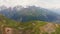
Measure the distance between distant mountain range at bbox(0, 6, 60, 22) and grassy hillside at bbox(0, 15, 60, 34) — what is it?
158 mm

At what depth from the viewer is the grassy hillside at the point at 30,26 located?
5051 mm

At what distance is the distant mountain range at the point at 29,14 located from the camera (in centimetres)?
519

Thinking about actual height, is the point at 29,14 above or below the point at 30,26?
above

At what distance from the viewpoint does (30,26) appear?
5.10m

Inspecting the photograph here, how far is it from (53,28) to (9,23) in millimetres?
1642

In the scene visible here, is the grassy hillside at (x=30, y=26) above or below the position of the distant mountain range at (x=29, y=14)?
below

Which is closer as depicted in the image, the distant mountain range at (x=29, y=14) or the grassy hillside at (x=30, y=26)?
the grassy hillside at (x=30, y=26)

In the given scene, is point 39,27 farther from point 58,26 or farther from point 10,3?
point 10,3

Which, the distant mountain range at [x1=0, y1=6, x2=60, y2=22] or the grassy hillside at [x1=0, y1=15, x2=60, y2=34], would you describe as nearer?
the grassy hillside at [x1=0, y1=15, x2=60, y2=34]

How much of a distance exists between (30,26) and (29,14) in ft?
1.51

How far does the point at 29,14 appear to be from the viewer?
520cm

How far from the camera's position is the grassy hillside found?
5.05 m

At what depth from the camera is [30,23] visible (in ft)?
16.9

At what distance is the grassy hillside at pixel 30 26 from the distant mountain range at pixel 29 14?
0.16m
